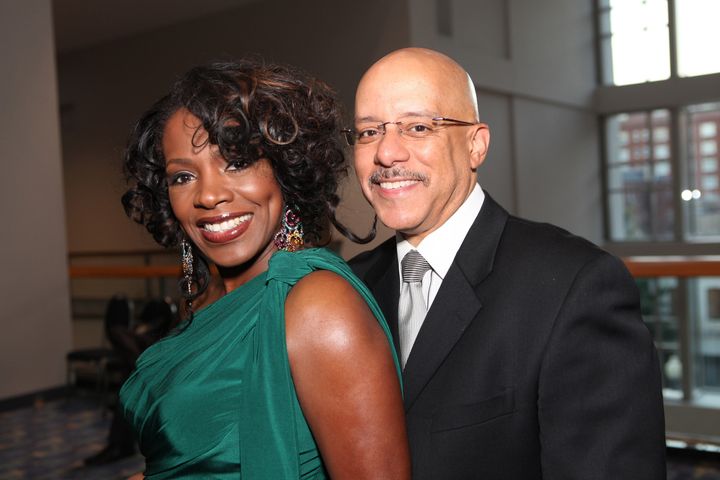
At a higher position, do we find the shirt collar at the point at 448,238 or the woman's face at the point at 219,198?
the woman's face at the point at 219,198

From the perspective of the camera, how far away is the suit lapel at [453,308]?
4.57 ft

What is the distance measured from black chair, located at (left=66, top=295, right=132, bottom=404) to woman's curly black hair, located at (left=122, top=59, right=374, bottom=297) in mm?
4350

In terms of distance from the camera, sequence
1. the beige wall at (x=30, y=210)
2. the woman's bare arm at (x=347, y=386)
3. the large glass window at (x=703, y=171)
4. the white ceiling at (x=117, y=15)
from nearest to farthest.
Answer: the woman's bare arm at (x=347, y=386)
the beige wall at (x=30, y=210)
the white ceiling at (x=117, y=15)
the large glass window at (x=703, y=171)

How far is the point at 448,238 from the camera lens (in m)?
1.53

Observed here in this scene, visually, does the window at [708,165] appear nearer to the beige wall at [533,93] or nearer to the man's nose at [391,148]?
the beige wall at [533,93]

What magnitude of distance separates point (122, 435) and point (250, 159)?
3560 millimetres

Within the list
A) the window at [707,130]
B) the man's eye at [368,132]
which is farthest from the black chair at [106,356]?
the window at [707,130]

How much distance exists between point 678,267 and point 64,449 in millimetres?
3738

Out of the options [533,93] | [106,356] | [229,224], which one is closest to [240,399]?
[229,224]

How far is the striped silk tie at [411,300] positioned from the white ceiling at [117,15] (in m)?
7.74

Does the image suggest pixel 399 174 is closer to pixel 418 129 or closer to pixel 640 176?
pixel 418 129

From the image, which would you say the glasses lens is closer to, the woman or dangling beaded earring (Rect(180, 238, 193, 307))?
the woman

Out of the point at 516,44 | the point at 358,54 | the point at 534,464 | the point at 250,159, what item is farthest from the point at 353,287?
the point at 516,44

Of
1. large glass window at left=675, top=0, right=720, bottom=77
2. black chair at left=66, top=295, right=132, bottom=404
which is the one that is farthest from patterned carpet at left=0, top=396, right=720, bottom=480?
large glass window at left=675, top=0, right=720, bottom=77
